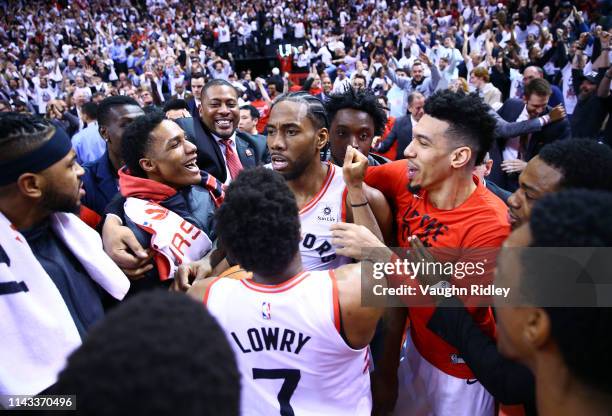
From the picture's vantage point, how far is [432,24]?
1734 cm

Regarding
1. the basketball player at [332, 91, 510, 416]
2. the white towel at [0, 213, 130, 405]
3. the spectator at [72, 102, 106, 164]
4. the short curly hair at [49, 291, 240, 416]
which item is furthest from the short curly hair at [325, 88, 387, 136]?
the short curly hair at [49, 291, 240, 416]

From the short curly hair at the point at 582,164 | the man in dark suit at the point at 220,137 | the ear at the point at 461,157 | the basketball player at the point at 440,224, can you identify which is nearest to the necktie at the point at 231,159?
the man in dark suit at the point at 220,137

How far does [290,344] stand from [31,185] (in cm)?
111

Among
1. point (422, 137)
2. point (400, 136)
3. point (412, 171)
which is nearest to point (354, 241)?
point (412, 171)

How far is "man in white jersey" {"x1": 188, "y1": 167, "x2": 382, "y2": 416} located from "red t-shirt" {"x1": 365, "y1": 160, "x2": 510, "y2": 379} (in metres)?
0.52

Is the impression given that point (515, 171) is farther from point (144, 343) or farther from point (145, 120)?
point (144, 343)

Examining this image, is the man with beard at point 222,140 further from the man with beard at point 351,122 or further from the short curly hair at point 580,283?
the short curly hair at point 580,283

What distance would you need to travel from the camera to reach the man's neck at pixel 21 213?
1.75 meters

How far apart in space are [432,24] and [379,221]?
55.0 ft

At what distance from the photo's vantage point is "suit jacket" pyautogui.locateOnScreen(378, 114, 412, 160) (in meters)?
5.39

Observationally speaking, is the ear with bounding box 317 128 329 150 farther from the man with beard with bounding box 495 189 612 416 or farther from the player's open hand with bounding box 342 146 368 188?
the man with beard with bounding box 495 189 612 416

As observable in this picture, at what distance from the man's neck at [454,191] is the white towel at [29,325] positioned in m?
1.73

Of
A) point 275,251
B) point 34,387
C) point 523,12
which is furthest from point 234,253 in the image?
point 523,12

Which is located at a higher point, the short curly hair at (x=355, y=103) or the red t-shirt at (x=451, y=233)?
the short curly hair at (x=355, y=103)
